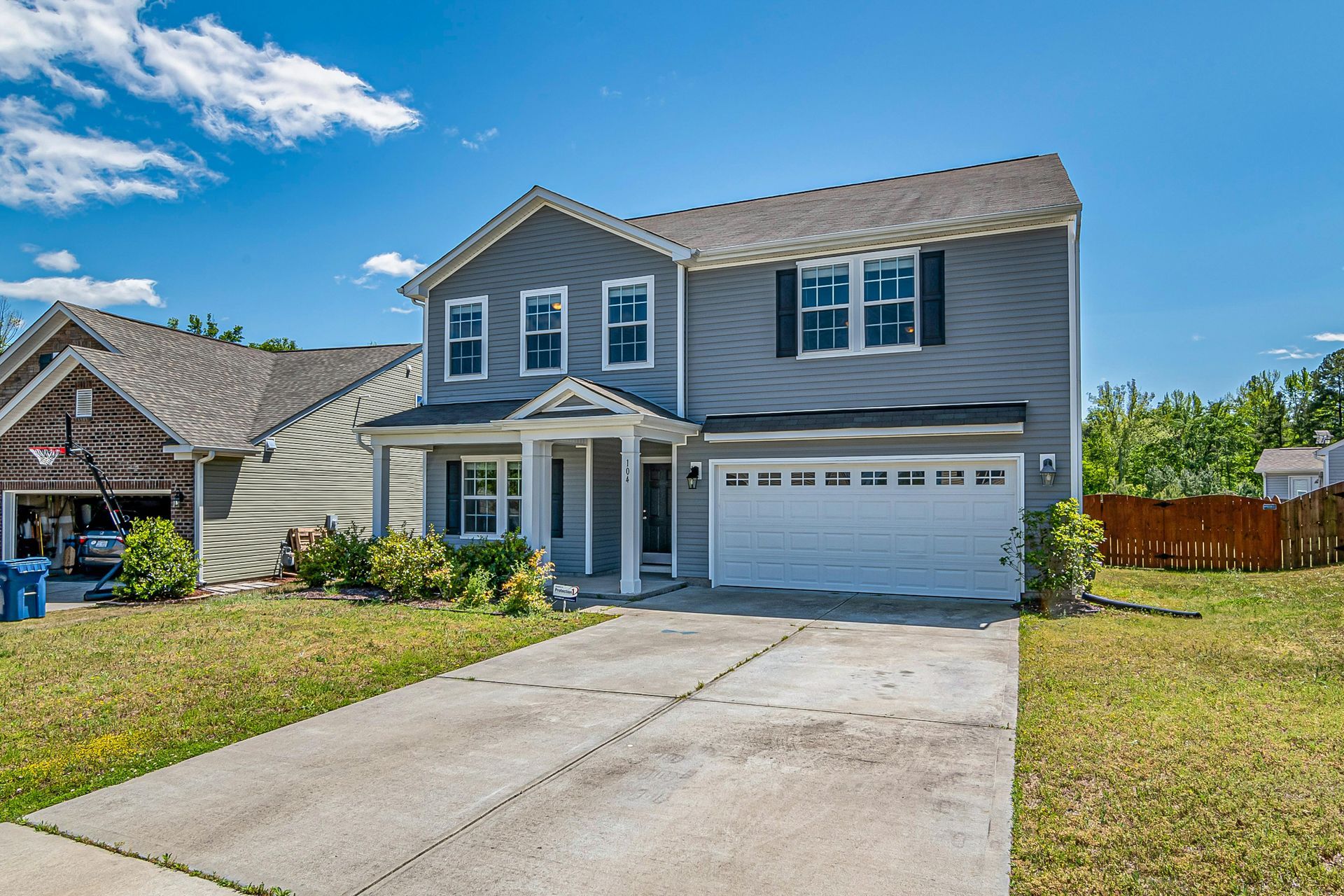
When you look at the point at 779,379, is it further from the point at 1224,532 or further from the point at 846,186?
the point at 1224,532

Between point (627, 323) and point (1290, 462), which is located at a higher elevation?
point (627, 323)

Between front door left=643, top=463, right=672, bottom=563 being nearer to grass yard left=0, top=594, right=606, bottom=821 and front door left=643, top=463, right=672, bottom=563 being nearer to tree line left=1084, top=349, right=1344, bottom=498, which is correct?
grass yard left=0, top=594, right=606, bottom=821

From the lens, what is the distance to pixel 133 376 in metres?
15.6

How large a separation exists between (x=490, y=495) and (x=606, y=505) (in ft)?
8.61

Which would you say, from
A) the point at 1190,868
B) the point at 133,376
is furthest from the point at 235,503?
the point at 1190,868

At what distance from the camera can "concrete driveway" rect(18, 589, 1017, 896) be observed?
378cm

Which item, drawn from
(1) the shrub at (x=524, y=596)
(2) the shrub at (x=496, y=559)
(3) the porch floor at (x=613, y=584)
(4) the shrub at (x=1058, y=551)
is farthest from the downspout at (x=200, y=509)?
(4) the shrub at (x=1058, y=551)

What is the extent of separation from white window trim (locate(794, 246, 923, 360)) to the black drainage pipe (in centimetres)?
453

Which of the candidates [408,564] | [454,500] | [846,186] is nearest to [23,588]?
[408,564]

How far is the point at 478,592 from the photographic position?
11.9 metres

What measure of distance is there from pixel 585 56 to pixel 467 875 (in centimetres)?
1351

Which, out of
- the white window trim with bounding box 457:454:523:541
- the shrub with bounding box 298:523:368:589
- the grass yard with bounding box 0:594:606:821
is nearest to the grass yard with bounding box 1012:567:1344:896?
the grass yard with bounding box 0:594:606:821

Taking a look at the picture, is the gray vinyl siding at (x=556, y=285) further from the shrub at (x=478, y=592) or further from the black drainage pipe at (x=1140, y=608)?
the black drainage pipe at (x=1140, y=608)

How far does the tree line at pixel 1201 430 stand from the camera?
34.8m
